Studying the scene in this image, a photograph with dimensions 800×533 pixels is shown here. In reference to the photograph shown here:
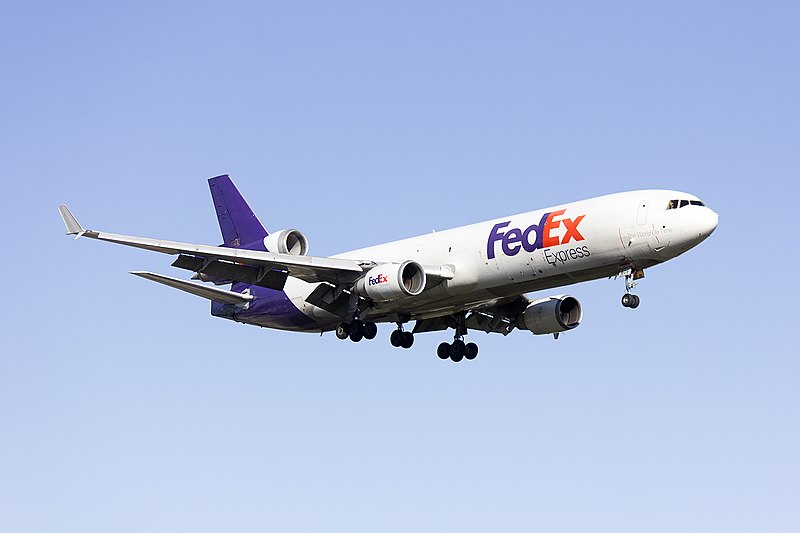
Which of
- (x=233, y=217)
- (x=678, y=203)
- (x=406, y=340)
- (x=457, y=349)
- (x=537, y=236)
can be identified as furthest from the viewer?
(x=233, y=217)

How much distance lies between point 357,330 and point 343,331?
70 centimetres

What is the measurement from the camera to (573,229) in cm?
4341

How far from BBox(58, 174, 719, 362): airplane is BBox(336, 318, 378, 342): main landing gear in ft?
0.16

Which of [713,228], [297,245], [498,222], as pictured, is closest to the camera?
[713,228]

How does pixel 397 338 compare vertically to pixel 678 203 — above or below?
below

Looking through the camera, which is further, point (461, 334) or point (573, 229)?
point (461, 334)

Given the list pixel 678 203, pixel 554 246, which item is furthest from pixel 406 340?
pixel 678 203

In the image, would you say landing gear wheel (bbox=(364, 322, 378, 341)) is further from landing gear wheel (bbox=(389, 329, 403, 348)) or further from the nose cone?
the nose cone

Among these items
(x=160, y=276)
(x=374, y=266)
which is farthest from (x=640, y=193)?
(x=160, y=276)

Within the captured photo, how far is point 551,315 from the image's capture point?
5069cm

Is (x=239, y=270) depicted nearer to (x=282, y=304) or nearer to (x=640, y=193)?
(x=282, y=304)

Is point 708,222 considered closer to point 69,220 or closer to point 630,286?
point 630,286

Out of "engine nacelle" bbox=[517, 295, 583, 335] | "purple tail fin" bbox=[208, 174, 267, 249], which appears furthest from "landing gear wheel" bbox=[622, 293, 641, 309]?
"purple tail fin" bbox=[208, 174, 267, 249]

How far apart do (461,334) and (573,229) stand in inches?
404
